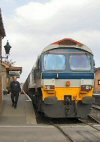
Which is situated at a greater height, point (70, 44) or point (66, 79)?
point (70, 44)

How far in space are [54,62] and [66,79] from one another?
3.11ft

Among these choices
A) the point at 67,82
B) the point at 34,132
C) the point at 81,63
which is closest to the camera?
the point at 34,132

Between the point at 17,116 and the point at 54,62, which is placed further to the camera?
the point at 17,116

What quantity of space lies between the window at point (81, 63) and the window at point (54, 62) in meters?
0.40

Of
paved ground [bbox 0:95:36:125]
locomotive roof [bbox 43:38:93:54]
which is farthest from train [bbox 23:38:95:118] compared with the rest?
paved ground [bbox 0:95:36:125]

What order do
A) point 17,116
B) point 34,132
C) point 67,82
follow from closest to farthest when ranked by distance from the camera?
point 34,132, point 67,82, point 17,116

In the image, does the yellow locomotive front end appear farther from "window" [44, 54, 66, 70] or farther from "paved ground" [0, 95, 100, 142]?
"paved ground" [0, 95, 100, 142]

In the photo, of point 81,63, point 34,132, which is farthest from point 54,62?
point 34,132

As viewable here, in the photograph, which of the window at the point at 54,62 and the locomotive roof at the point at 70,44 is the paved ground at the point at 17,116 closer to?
the window at the point at 54,62

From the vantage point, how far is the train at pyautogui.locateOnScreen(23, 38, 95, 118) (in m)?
22.2

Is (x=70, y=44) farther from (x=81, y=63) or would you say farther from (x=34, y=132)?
(x=34, y=132)

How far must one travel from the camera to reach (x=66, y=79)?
2253cm

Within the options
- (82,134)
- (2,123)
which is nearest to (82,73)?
(2,123)

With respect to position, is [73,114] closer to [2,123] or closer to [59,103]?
[59,103]
